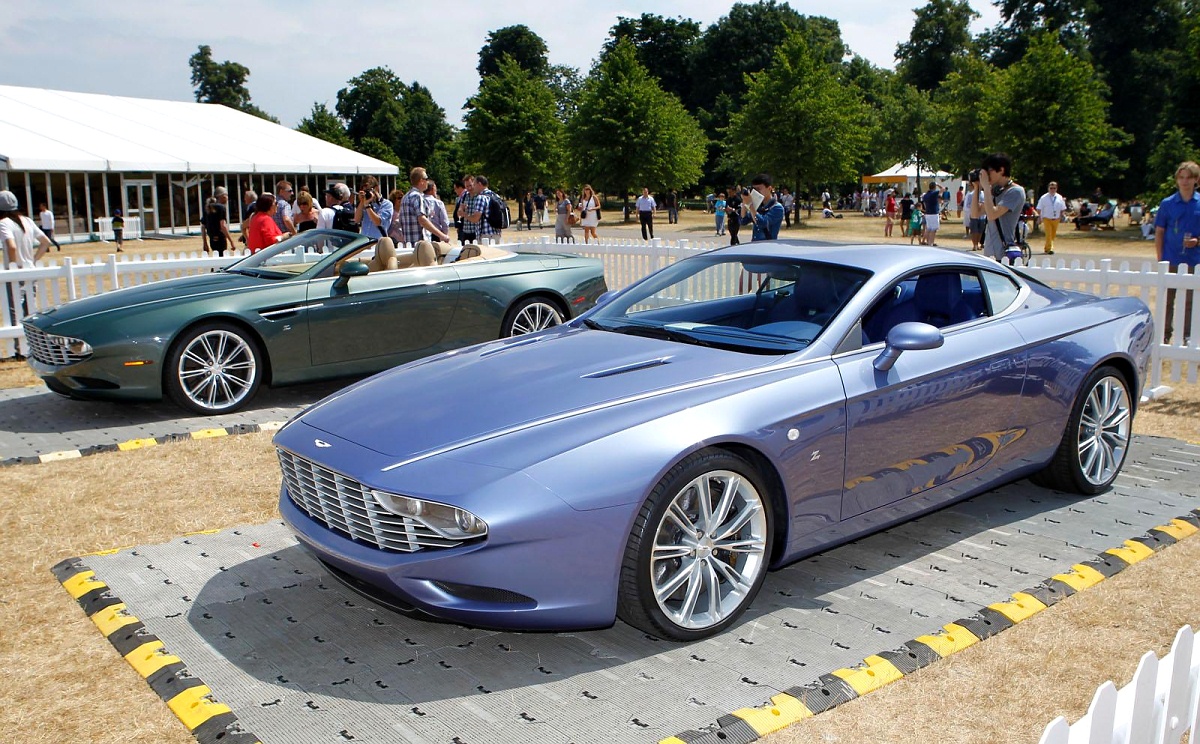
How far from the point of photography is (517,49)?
11738 centimetres

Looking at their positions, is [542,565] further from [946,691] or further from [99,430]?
[99,430]

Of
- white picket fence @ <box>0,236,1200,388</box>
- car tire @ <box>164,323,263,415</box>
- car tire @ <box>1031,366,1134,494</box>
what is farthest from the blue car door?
car tire @ <box>164,323,263,415</box>

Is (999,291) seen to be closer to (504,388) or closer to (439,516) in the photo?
(504,388)

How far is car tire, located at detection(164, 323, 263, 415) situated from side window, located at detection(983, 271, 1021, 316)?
18.0 feet

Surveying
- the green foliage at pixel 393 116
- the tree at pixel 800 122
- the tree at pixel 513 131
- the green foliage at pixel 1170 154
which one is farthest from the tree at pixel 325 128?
the green foliage at pixel 1170 154

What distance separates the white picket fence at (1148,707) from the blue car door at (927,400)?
1.82 m

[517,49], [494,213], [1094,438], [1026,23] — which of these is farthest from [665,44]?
[1094,438]

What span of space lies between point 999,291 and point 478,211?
9.77 metres

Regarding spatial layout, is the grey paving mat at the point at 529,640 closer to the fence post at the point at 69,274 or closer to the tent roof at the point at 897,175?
the fence post at the point at 69,274

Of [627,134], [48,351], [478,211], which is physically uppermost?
[627,134]

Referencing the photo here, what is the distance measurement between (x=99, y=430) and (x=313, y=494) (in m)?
4.38

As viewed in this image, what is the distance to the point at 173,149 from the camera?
4038 centimetres

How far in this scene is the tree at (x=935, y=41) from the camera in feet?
303

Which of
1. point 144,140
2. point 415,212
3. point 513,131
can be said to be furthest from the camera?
point 513,131
